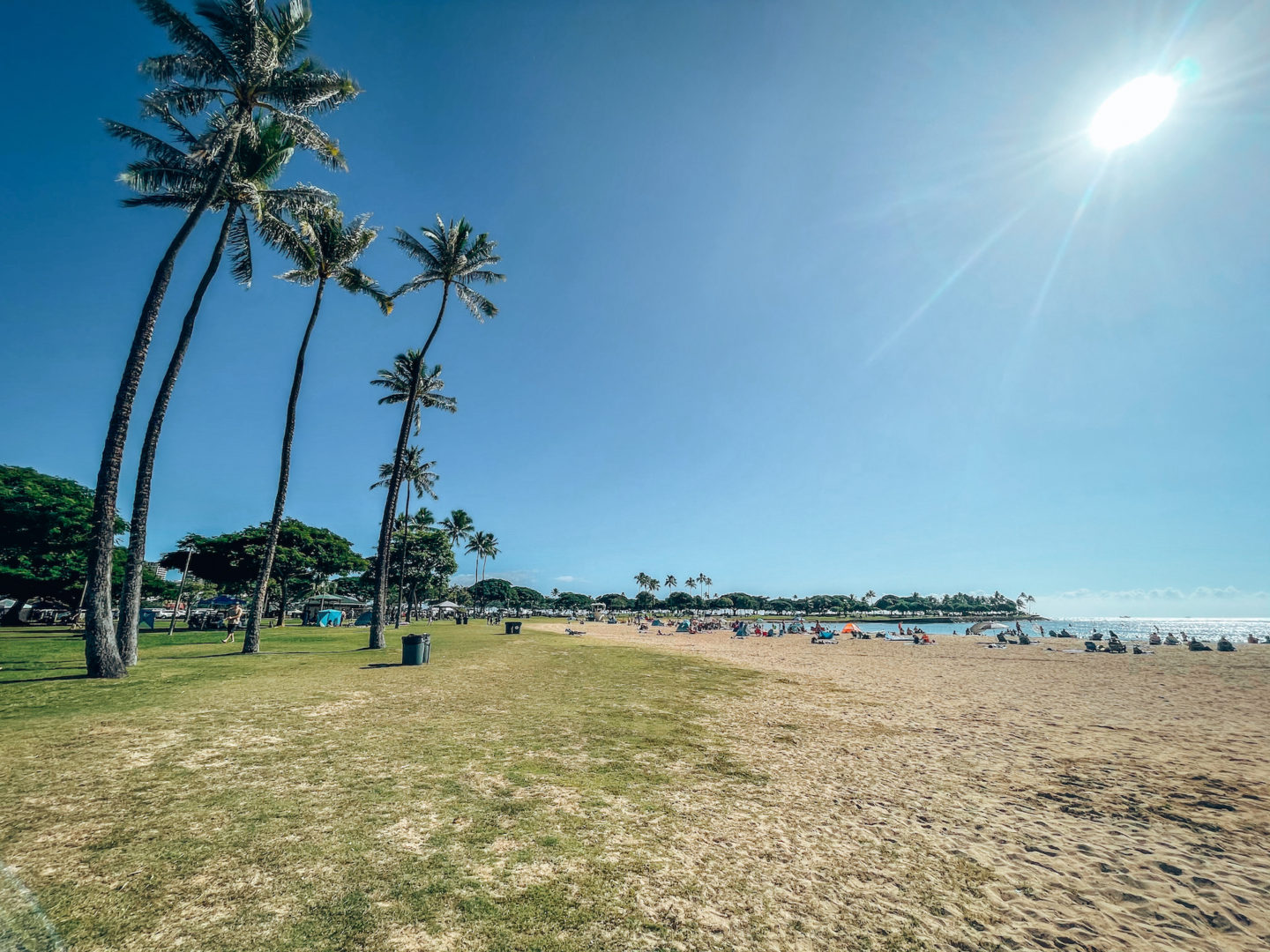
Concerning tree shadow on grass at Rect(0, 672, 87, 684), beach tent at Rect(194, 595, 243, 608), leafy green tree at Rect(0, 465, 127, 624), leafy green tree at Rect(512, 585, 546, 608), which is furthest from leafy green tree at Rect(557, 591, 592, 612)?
tree shadow on grass at Rect(0, 672, 87, 684)

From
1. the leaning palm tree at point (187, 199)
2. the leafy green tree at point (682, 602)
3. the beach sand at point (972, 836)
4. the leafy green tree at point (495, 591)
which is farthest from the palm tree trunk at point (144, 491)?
the leafy green tree at point (682, 602)

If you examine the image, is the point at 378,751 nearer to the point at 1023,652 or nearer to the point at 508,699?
the point at 508,699

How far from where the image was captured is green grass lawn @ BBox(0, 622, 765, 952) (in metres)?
3.60

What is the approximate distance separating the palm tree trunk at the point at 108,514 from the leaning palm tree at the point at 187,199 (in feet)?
4.16

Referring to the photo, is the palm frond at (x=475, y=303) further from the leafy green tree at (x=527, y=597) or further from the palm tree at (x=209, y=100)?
the leafy green tree at (x=527, y=597)

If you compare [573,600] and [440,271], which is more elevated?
[440,271]

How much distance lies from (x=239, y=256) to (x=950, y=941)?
26648mm

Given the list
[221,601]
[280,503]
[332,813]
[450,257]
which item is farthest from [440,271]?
[221,601]

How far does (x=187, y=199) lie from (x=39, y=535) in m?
31.5

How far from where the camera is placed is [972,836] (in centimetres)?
591

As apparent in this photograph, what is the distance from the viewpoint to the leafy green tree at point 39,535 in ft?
101

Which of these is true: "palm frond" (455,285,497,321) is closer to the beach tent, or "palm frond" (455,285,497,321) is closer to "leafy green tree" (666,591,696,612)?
the beach tent

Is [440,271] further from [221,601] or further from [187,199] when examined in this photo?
[221,601]

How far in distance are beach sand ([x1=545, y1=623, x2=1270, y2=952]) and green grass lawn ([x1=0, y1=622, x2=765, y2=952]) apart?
79cm
